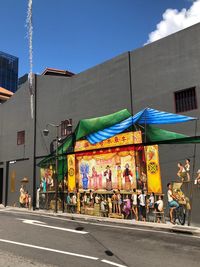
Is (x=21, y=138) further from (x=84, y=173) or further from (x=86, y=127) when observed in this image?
(x=84, y=173)

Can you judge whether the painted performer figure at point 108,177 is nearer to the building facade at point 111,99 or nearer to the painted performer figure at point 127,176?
the painted performer figure at point 127,176

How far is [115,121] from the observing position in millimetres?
17125

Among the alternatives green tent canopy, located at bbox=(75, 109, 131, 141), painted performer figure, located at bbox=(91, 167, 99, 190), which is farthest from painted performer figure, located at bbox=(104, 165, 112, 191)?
green tent canopy, located at bbox=(75, 109, 131, 141)

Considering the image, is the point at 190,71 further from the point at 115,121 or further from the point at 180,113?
the point at 115,121

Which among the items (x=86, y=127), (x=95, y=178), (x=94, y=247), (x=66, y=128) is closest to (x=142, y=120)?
(x=86, y=127)

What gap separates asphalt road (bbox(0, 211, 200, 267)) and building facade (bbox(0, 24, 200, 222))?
145 inches

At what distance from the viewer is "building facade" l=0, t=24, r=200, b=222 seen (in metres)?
14.2

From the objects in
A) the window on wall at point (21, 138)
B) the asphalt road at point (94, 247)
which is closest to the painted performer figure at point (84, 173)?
the asphalt road at point (94, 247)

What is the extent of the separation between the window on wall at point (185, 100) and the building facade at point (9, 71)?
7522cm

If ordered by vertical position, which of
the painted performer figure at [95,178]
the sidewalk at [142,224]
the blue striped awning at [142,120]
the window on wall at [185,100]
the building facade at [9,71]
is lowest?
the sidewalk at [142,224]

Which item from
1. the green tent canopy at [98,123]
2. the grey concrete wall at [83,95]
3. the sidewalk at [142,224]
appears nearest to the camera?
the sidewalk at [142,224]

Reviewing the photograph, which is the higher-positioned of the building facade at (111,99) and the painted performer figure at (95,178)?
the building facade at (111,99)

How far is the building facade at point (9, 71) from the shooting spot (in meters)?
83.9

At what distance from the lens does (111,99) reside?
17.6 m
